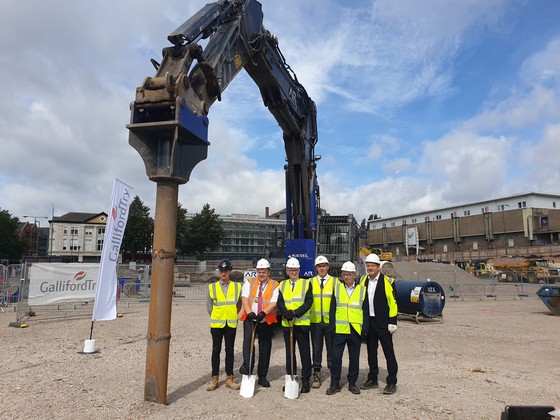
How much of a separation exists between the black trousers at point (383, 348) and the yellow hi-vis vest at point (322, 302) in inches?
27.1

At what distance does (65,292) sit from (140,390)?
897 centimetres

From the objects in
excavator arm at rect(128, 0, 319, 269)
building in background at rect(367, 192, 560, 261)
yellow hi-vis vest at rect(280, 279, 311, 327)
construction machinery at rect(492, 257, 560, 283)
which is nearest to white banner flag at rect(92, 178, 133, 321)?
excavator arm at rect(128, 0, 319, 269)

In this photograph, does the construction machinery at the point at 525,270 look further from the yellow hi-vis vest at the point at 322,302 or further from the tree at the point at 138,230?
the tree at the point at 138,230

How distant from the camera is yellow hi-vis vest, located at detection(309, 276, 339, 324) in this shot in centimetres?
631

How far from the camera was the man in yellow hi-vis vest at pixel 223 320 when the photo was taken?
6.07 meters

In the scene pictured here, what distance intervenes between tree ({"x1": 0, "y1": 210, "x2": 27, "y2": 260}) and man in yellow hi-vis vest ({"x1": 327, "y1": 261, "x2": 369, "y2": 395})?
6434 cm

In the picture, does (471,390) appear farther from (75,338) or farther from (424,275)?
(424,275)

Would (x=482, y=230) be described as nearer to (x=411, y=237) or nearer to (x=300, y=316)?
(x=411, y=237)

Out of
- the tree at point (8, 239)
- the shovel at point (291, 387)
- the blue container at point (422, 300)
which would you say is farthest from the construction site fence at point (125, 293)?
the tree at point (8, 239)

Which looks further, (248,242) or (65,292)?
(248,242)

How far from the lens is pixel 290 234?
40.1 feet

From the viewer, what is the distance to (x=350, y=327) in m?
6.09

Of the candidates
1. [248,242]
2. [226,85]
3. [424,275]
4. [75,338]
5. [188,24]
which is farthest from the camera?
[248,242]

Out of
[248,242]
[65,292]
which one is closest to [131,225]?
[248,242]
